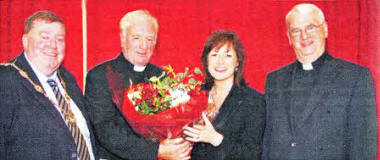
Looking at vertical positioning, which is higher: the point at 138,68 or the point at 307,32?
the point at 307,32

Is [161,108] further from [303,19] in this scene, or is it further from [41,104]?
[303,19]

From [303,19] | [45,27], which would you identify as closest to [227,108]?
[303,19]

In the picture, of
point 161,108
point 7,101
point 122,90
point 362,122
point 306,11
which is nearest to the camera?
point 161,108

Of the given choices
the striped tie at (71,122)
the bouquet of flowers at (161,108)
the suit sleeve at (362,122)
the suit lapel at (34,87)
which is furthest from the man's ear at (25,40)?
the suit sleeve at (362,122)

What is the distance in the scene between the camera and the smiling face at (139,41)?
2027mm

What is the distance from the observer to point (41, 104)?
178 cm

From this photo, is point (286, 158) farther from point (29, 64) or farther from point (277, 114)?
point (29, 64)

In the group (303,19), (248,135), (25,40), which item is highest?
(303,19)

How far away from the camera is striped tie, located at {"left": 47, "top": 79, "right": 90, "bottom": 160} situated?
184cm

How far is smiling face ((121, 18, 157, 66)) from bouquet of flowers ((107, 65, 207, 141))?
0.36 metres

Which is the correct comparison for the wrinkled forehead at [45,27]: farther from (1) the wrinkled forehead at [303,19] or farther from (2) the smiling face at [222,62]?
(1) the wrinkled forehead at [303,19]

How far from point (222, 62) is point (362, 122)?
0.84 metres

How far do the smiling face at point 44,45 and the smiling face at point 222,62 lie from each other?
32.2 inches

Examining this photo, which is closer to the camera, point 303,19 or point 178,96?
point 178,96
